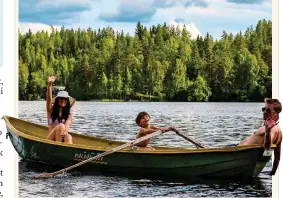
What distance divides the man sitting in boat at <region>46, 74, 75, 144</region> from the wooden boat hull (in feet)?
0.60

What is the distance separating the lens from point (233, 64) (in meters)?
12.8

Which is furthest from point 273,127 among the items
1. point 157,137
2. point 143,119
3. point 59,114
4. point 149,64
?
Result: point 157,137

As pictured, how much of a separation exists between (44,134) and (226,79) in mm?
2749

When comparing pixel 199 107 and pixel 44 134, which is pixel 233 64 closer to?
pixel 199 107

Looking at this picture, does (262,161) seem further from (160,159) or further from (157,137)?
(157,137)

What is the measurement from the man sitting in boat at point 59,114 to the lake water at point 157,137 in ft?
1.82

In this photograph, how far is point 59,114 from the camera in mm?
11336

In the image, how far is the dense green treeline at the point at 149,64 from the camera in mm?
12562

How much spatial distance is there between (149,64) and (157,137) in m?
1.20

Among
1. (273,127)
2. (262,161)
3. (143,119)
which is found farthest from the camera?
(143,119)

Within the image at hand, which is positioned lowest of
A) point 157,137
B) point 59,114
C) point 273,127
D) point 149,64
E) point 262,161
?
point 262,161

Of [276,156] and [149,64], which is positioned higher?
[149,64]

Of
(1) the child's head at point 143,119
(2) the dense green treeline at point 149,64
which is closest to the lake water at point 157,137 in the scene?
(2) the dense green treeline at point 149,64

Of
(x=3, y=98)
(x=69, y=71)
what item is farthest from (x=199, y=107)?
(x=3, y=98)
